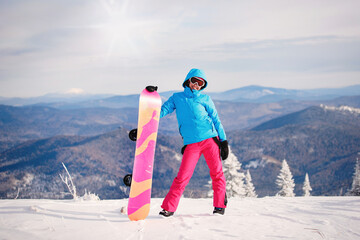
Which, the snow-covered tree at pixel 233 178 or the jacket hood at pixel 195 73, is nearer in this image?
the jacket hood at pixel 195 73

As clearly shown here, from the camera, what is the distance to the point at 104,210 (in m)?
5.05

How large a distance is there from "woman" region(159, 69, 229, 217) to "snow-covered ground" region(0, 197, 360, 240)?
0.38 meters

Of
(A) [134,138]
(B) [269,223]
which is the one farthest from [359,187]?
(A) [134,138]

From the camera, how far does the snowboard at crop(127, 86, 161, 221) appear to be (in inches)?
174

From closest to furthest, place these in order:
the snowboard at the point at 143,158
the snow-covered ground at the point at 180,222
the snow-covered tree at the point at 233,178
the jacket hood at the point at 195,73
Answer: the snow-covered ground at the point at 180,222 → the snowboard at the point at 143,158 → the jacket hood at the point at 195,73 → the snow-covered tree at the point at 233,178

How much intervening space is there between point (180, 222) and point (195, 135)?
1406 millimetres

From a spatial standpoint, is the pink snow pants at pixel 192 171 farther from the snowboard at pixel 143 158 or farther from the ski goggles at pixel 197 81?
the ski goggles at pixel 197 81

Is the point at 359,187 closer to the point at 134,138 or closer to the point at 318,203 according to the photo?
the point at 318,203

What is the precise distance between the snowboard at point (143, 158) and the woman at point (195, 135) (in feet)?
1.04

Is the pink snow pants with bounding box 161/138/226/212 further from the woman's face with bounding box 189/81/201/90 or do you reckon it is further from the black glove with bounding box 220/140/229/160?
the woman's face with bounding box 189/81/201/90

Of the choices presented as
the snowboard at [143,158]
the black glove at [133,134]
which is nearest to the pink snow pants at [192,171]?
the snowboard at [143,158]

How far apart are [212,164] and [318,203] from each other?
3.02 m

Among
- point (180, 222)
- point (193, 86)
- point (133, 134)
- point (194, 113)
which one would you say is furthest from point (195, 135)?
point (180, 222)

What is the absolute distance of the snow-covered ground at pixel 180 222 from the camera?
3779 millimetres
